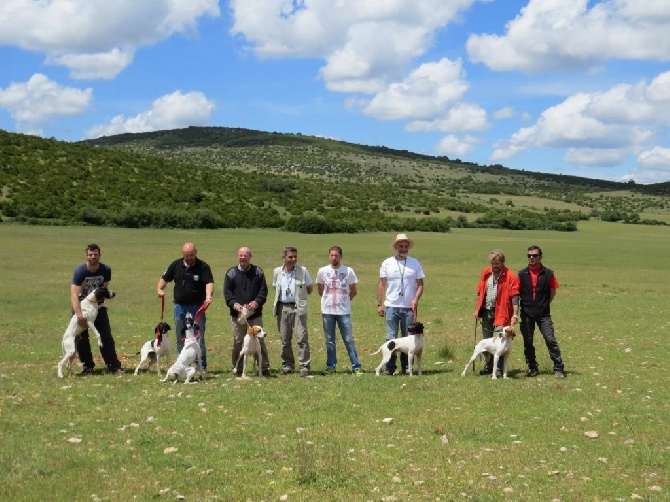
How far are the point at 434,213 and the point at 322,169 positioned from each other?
64654 mm

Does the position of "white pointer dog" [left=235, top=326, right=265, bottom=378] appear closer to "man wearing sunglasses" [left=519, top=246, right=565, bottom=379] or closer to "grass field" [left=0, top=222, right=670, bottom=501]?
"grass field" [left=0, top=222, right=670, bottom=501]

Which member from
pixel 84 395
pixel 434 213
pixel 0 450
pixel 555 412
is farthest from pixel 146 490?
pixel 434 213

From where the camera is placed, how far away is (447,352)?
17.8m

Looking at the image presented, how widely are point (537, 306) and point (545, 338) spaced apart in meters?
0.70

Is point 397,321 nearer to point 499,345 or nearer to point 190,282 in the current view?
point 499,345

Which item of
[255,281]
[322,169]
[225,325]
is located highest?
[322,169]

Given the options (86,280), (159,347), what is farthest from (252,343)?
(86,280)

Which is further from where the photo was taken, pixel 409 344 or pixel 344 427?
pixel 409 344

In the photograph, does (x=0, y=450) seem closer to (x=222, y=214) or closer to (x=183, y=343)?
(x=183, y=343)

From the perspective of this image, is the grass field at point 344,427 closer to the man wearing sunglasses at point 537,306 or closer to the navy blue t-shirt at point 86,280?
the man wearing sunglasses at point 537,306

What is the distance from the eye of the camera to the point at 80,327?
47.0 feet

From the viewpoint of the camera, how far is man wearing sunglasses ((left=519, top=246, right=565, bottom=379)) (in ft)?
48.5

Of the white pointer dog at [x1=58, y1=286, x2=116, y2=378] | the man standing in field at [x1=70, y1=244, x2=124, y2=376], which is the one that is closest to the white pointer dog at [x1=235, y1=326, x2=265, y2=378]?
the man standing in field at [x1=70, y1=244, x2=124, y2=376]

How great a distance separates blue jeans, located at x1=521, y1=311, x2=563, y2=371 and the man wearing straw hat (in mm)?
2381
